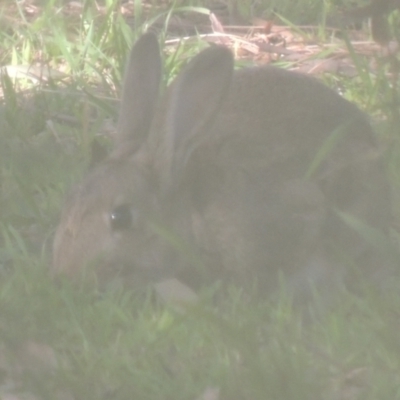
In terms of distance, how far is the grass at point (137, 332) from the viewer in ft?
10.8

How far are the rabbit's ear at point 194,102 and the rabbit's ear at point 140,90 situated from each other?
312 millimetres

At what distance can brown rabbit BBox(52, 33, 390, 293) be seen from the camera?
4.52 m

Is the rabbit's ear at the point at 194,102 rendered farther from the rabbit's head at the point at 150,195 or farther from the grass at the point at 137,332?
the grass at the point at 137,332

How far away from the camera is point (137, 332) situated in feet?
12.8

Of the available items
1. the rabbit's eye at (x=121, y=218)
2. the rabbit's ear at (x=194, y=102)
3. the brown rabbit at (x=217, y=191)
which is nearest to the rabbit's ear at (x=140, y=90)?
the brown rabbit at (x=217, y=191)

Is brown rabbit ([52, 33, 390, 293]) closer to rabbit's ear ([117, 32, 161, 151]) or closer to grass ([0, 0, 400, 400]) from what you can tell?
rabbit's ear ([117, 32, 161, 151])

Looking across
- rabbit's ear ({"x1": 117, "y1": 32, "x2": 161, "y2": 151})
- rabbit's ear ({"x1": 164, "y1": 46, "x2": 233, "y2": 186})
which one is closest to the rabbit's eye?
rabbit's ear ({"x1": 164, "y1": 46, "x2": 233, "y2": 186})

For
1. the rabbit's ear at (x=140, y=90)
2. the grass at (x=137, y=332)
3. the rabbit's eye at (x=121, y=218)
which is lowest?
the grass at (x=137, y=332)

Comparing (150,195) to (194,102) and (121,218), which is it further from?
(194,102)

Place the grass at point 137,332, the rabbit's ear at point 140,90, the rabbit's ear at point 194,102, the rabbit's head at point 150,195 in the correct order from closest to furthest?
the grass at point 137,332
the rabbit's head at point 150,195
the rabbit's ear at point 194,102
the rabbit's ear at point 140,90

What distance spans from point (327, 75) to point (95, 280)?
9.20ft

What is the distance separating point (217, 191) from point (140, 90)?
613mm

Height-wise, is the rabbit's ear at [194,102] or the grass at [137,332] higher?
the rabbit's ear at [194,102]

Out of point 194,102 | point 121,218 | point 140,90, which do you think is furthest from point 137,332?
point 140,90
